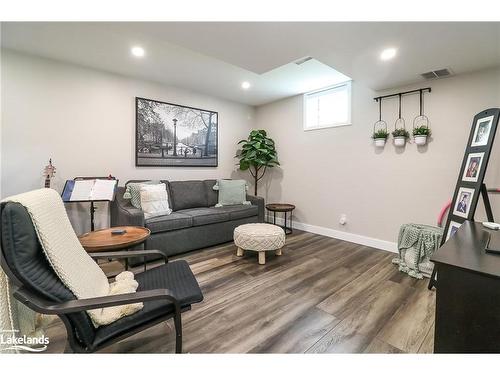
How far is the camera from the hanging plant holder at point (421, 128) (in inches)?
111

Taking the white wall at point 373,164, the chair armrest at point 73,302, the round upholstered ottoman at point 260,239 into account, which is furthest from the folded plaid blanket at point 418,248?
the chair armrest at point 73,302

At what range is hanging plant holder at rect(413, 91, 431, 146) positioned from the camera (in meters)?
2.82

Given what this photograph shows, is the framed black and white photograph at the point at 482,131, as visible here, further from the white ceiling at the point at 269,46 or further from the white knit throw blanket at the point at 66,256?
the white knit throw blanket at the point at 66,256

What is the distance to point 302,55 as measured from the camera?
2348mm

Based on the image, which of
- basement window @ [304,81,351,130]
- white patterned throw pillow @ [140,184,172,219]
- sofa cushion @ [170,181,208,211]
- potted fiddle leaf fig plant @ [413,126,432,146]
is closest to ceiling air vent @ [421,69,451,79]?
potted fiddle leaf fig plant @ [413,126,432,146]

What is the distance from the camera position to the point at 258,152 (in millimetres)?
4312

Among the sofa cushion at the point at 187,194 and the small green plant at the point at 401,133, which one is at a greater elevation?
the small green plant at the point at 401,133

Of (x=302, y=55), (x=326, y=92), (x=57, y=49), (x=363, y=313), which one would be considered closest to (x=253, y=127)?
(x=326, y=92)

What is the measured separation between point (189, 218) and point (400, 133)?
3.01m

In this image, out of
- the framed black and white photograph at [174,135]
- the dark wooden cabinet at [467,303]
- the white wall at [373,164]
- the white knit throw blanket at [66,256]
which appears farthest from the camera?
the framed black and white photograph at [174,135]

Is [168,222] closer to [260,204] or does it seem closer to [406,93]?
[260,204]

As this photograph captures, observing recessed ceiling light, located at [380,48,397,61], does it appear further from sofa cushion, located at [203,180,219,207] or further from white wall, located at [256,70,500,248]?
sofa cushion, located at [203,180,219,207]

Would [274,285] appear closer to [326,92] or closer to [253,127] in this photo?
[326,92]

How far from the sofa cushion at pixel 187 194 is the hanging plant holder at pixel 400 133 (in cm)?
294
